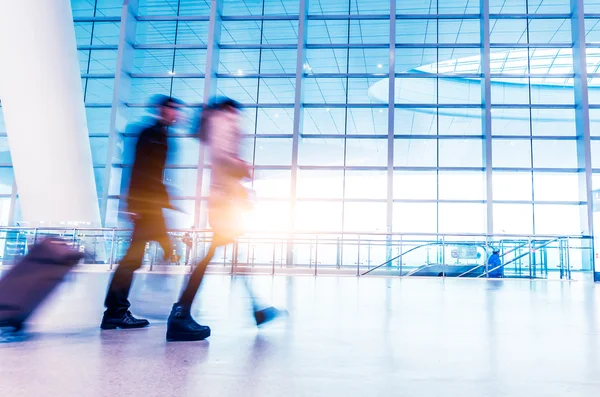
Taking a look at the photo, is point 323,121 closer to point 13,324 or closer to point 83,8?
point 83,8

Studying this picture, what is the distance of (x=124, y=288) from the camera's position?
2.58m

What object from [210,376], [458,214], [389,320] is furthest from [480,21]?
[210,376]

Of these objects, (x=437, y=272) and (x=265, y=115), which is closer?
(x=437, y=272)

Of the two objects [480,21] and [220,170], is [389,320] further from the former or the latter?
[480,21]

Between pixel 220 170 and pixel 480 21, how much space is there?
54.7ft

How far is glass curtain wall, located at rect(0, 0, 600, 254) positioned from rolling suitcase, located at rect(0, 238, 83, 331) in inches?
506

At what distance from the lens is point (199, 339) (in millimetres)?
2182

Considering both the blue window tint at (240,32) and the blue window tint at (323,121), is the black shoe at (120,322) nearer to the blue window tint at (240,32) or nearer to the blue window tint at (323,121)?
the blue window tint at (323,121)

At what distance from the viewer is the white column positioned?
29.3 ft

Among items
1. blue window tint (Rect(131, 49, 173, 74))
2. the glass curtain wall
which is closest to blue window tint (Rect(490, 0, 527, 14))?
the glass curtain wall

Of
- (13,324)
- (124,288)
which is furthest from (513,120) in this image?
(13,324)

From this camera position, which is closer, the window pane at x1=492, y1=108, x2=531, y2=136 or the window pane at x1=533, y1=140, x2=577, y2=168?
the window pane at x1=533, y1=140, x2=577, y2=168

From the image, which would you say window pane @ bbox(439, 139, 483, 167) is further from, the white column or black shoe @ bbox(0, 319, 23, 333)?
black shoe @ bbox(0, 319, 23, 333)

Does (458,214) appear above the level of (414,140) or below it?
below
